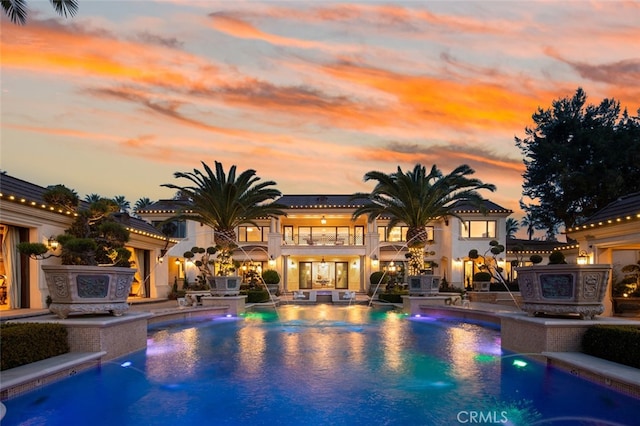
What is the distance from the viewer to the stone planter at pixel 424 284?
2377cm

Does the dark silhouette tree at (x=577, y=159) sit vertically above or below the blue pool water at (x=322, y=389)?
above

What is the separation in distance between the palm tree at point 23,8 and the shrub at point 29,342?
953cm

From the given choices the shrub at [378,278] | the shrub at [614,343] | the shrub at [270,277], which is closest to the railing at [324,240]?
the shrub at [378,278]

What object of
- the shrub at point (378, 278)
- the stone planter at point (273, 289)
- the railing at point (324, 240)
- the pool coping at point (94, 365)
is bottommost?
the stone planter at point (273, 289)

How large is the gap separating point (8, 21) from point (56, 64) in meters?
3.59

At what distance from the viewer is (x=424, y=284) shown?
2380cm

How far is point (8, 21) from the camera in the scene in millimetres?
14133

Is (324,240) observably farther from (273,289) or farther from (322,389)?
(322,389)

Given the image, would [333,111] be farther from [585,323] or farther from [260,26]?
[585,323]

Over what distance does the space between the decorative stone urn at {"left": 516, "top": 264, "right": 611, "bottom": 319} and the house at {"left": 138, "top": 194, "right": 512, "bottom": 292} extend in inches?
983

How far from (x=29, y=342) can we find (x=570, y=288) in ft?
37.7

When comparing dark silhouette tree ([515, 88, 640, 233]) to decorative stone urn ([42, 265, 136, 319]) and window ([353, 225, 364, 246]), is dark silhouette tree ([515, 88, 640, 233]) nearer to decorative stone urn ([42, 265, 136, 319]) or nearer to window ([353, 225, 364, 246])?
window ([353, 225, 364, 246])

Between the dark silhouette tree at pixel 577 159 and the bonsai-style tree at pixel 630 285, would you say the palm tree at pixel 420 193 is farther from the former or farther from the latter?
the dark silhouette tree at pixel 577 159

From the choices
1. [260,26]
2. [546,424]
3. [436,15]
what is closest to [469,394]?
[546,424]
